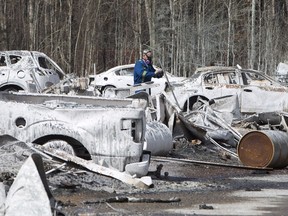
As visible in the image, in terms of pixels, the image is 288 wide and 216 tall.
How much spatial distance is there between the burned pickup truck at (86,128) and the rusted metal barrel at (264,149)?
355 centimetres

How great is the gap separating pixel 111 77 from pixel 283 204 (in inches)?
836

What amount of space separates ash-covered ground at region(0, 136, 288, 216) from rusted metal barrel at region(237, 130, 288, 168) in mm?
512

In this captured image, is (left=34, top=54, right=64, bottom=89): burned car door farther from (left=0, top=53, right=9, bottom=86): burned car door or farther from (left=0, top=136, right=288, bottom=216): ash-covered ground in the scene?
(left=0, top=136, right=288, bottom=216): ash-covered ground

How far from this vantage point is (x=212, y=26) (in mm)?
47688

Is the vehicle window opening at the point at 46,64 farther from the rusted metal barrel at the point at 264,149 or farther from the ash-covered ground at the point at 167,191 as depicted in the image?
the ash-covered ground at the point at 167,191

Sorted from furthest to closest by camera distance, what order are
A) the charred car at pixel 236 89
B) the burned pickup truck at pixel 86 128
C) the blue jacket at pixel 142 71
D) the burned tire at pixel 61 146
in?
the charred car at pixel 236 89 → the blue jacket at pixel 142 71 → the burned tire at pixel 61 146 → the burned pickup truck at pixel 86 128

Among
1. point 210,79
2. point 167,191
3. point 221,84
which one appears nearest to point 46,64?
point 210,79

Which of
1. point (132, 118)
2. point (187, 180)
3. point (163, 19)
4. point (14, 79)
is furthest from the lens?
point (163, 19)

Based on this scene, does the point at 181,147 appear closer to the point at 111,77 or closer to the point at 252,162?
the point at 252,162

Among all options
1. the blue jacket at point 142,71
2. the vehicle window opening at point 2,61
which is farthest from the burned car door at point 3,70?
the blue jacket at point 142,71

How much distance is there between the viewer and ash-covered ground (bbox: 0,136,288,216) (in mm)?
9328

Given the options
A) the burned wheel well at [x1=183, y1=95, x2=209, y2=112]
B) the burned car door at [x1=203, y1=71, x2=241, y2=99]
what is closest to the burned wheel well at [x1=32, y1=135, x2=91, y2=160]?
the burned wheel well at [x1=183, y1=95, x2=209, y2=112]

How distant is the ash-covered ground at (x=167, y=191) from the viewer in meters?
9.33

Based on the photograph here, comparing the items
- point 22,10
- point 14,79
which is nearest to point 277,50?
point 22,10
